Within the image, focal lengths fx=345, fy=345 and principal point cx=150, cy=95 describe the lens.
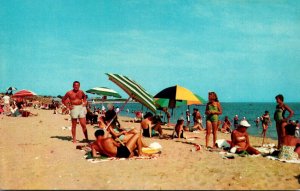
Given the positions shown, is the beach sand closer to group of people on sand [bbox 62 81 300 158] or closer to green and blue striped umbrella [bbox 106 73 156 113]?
group of people on sand [bbox 62 81 300 158]

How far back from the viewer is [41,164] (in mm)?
7617

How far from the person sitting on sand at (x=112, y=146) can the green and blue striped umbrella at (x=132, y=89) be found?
5.03 ft

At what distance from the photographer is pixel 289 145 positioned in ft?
27.4

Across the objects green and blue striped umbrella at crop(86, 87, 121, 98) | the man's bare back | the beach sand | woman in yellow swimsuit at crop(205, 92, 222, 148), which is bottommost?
the beach sand

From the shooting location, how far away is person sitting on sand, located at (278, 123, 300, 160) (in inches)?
325

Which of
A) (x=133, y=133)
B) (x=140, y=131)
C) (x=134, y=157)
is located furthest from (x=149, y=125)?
(x=134, y=157)

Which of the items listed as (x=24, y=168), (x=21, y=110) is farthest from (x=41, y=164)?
(x=21, y=110)

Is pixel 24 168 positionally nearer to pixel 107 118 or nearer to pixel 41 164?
pixel 41 164

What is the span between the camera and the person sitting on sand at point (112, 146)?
26.5 ft

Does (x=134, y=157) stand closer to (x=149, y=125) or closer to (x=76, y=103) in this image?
(x=76, y=103)

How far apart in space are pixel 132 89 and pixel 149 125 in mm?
4130

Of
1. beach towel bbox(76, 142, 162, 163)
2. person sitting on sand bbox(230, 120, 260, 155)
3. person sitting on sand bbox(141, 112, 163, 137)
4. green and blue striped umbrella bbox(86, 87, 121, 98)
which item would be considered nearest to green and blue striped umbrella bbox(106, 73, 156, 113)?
beach towel bbox(76, 142, 162, 163)

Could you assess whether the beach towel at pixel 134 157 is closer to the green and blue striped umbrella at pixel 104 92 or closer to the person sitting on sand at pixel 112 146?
the person sitting on sand at pixel 112 146

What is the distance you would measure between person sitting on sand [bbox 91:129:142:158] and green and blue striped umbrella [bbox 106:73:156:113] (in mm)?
1533
